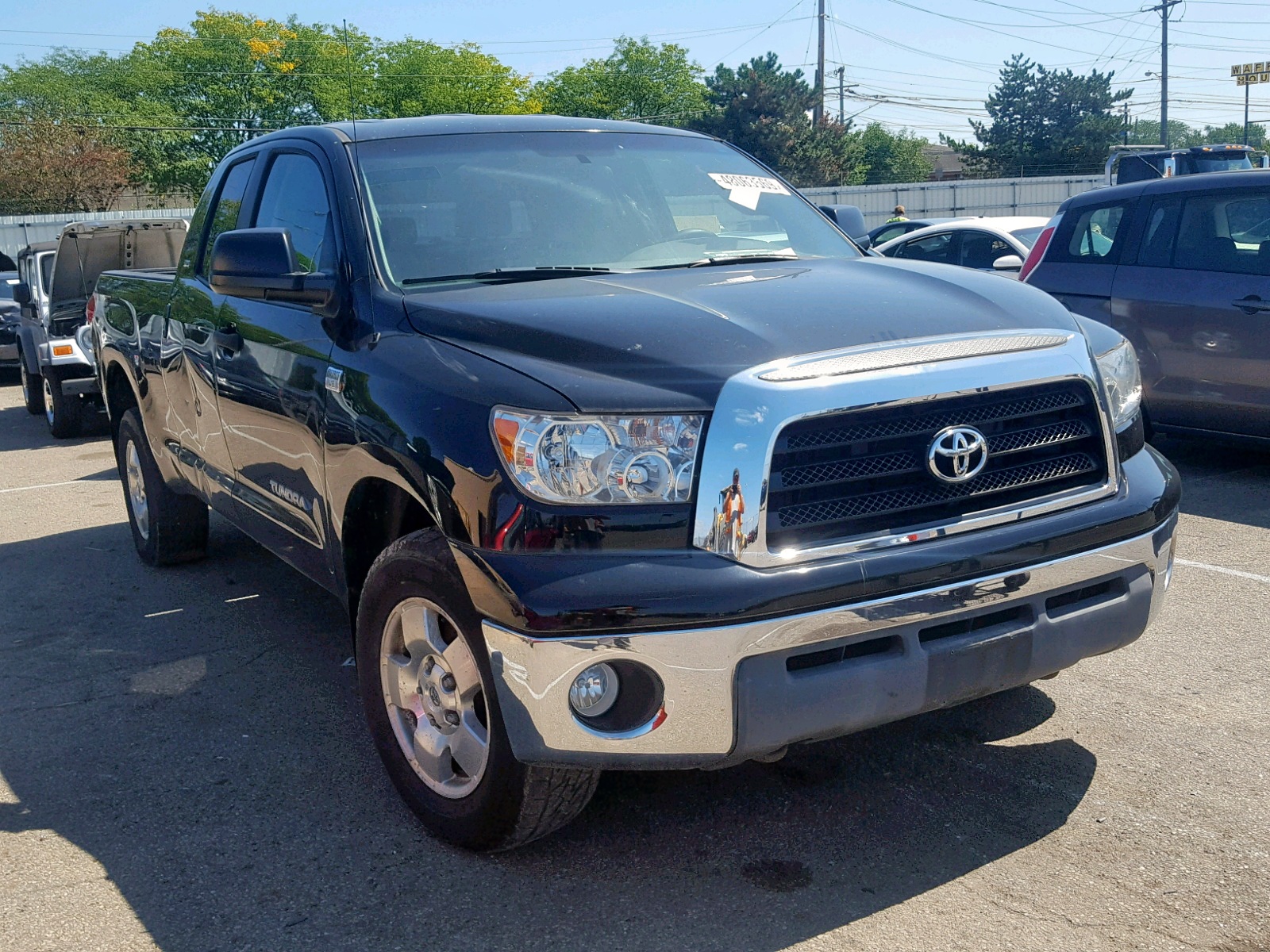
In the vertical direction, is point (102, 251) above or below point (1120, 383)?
above

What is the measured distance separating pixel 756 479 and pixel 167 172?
8321cm

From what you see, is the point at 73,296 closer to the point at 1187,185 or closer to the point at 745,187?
the point at 745,187

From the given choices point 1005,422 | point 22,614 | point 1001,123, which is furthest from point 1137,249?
point 1001,123

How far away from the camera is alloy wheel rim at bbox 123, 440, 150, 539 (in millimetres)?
6297

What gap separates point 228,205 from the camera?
16.8 ft

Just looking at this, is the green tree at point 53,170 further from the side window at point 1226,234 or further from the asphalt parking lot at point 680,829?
the asphalt parking lot at point 680,829

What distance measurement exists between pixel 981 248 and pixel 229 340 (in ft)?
30.3

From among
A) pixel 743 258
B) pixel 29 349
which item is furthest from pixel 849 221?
pixel 29 349

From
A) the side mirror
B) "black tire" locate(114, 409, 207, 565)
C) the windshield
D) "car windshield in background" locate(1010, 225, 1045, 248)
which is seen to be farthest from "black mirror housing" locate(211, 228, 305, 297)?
"car windshield in background" locate(1010, 225, 1045, 248)

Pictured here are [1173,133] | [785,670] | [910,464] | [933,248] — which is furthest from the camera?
[1173,133]

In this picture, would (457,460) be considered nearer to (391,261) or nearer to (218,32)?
(391,261)

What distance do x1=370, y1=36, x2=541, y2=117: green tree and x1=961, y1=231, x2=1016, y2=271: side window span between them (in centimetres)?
8036

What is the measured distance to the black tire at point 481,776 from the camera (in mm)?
2955

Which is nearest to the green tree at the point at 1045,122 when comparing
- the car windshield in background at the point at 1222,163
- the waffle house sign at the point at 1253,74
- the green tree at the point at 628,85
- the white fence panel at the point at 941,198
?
the waffle house sign at the point at 1253,74
